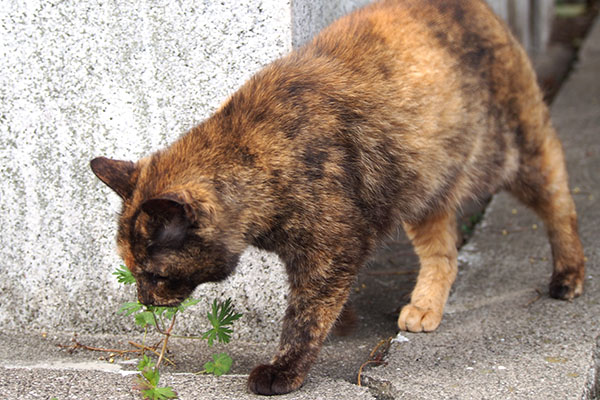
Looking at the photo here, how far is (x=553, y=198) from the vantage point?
3574 millimetres

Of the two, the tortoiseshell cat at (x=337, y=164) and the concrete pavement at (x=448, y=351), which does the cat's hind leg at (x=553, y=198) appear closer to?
the tortoiseshell cat at (x=337, y=164)

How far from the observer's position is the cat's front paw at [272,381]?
2.63m

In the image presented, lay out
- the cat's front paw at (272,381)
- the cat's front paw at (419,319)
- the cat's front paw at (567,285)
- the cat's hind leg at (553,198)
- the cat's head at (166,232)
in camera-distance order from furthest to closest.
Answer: the cat's hind leg at (553,198)
the cat's front paw at (567,285)
the cat's front paw at (419,319)
the cat's front paw at (272,381)
the cat's head at (166,232)

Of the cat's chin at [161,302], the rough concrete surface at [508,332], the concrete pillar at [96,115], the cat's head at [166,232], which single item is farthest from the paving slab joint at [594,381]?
the cat's chin at [161,302]

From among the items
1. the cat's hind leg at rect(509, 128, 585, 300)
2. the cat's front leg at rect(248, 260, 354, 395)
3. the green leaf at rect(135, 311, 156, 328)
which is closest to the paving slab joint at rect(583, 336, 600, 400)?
the cat's hind leg at rect(509, 128, 585, 300)

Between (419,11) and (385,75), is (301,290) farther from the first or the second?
(419,11)

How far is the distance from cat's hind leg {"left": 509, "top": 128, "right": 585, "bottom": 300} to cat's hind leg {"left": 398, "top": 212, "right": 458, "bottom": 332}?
1.35 feet

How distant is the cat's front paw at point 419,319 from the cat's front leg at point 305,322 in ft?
2.09

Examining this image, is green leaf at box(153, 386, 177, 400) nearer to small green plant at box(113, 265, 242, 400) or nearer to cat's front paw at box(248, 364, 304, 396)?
small green plant at box(113, 265, 242, 400)

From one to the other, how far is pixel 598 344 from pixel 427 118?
116cm

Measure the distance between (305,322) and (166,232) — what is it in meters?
0.68

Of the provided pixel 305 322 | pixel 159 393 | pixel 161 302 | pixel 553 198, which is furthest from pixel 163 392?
pixel 553 198

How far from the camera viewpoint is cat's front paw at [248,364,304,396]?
263 cm

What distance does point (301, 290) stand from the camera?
2707 millimetres
